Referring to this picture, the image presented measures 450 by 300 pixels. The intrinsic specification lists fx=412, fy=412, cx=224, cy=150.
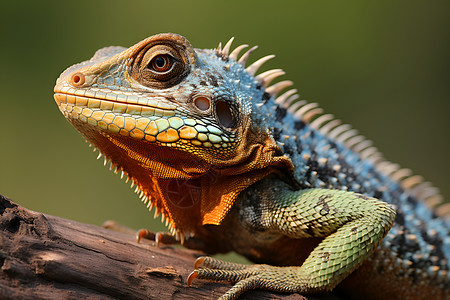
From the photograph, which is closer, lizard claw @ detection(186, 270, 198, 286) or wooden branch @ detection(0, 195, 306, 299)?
wooden branch @ detection(0, 195, 306, 299)

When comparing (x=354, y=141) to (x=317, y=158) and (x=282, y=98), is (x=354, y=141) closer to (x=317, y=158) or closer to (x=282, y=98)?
(x=317, y=158)

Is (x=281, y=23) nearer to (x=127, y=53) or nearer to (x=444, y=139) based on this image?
(x=444, y=139)

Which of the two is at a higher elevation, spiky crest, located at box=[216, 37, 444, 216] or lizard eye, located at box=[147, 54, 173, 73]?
spiky crest, located at box=[216, 37, 444, 216]

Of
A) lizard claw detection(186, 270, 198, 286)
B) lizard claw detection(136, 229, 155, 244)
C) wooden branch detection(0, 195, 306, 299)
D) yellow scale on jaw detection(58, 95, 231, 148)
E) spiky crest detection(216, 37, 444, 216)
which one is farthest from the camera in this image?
spiky crest detection(216, 37, 444, 216)

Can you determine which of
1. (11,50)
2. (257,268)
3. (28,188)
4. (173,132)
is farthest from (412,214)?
(11,50)

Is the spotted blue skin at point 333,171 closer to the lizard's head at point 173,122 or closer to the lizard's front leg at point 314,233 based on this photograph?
the lizard's head at point 173,122

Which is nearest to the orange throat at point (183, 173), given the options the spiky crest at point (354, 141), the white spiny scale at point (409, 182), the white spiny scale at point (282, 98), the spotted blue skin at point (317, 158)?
the spotted blue skin at point (317, 158)

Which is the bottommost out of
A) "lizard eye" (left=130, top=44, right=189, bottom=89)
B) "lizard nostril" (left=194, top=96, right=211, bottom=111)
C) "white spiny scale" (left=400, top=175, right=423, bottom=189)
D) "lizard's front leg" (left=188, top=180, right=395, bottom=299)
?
"lizard's front leg" (left=188, top=180, right=395, bottom=299)

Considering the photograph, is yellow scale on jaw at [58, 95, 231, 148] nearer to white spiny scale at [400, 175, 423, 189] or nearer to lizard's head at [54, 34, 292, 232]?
lizard's head at [54, 34, 292, 232]

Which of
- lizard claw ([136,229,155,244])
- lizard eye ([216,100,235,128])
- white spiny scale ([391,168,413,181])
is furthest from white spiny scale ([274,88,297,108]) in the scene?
lizard claw ([136,229,155,244])

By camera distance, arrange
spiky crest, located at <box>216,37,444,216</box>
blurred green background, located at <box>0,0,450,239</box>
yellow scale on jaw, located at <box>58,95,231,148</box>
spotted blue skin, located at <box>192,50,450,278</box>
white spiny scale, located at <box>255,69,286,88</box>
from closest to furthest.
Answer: yellow scale on jaw, located at <box>58,95,231,148</box> → spotted blue skin, located at <box>192,50,450,278</box> → white spiny scale, located at <box>255,69,286,88</box> → spiky crest, located at <box>216,37,444,216</box> → blurred green background, located at <box>0,0,450,239</box>
